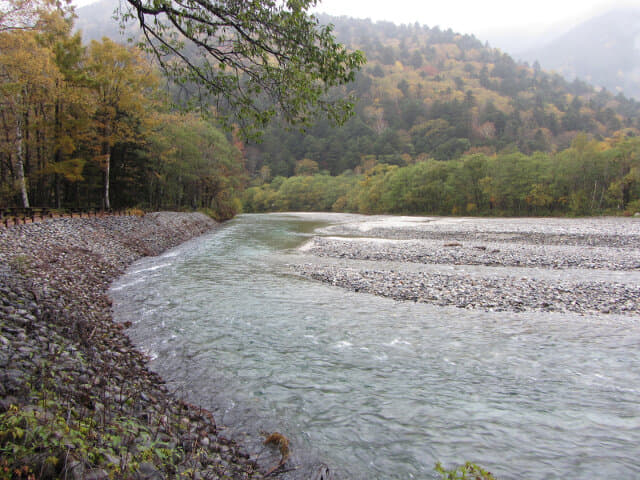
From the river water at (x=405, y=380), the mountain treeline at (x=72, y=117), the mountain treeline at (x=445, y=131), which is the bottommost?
the river water at (x=405, y=380)

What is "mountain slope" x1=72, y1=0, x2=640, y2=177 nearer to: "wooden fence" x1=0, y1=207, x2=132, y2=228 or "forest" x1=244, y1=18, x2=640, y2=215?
"forest" x1=244, y1=18, x2=640, y2=215

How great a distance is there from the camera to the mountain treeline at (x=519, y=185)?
207 ft

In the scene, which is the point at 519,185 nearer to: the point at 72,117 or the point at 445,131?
the point at 72,117

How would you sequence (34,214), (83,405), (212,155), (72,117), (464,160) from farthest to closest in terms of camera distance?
(464,160)
(212,155)
(72,117)
(34,214)
(83,405)

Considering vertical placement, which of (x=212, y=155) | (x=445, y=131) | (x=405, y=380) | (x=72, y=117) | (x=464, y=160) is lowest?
(x=405, y=380)

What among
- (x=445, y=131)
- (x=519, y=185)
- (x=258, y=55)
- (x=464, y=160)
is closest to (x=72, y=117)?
(x=258, y=55)

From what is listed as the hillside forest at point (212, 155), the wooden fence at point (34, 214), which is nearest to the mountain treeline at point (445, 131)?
the hillside forest at point (212, 155)

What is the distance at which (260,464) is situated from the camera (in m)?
5.00

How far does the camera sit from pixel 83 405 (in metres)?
4.93

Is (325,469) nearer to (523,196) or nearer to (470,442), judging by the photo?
(470,442)

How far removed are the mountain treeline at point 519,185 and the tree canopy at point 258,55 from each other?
72734mm

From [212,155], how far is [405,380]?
5210 centimetres

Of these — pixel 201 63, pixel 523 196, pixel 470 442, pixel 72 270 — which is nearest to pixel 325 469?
pixel 470 442

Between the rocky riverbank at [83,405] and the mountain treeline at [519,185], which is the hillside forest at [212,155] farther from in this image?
the rocky riverbank at [83,405]
